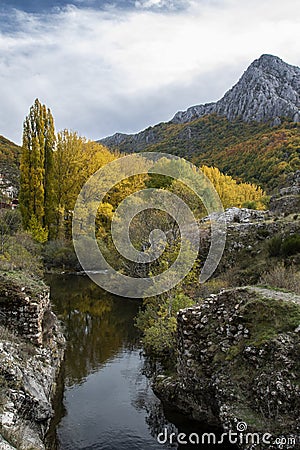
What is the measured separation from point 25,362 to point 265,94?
3809 inches

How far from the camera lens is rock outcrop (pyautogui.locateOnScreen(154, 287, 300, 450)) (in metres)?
7.84

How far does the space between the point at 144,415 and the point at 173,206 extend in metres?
18.8

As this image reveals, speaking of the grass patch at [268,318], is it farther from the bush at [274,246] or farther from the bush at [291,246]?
the bush at [274,246]

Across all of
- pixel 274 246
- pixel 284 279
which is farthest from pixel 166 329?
pixel 274 246

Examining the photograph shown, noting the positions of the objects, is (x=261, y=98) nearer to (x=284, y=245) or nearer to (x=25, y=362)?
(x=284, y=245)

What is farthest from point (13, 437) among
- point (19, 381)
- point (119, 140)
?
point (119, 140)

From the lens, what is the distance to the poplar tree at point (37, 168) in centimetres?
3359

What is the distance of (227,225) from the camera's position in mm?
23609

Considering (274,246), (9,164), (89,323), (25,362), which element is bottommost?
(89,323)

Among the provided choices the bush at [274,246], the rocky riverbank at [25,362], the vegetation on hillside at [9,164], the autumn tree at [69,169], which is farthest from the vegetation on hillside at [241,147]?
the rocky riverbank at [25,362]

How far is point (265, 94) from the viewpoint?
313ft

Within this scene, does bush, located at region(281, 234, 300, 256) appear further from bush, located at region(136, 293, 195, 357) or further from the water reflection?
the water reflection

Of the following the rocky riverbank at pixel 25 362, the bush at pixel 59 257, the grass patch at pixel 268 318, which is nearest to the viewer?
the rocky riverbank at pixel 25 362

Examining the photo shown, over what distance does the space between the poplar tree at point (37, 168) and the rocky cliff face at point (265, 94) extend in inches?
2289
